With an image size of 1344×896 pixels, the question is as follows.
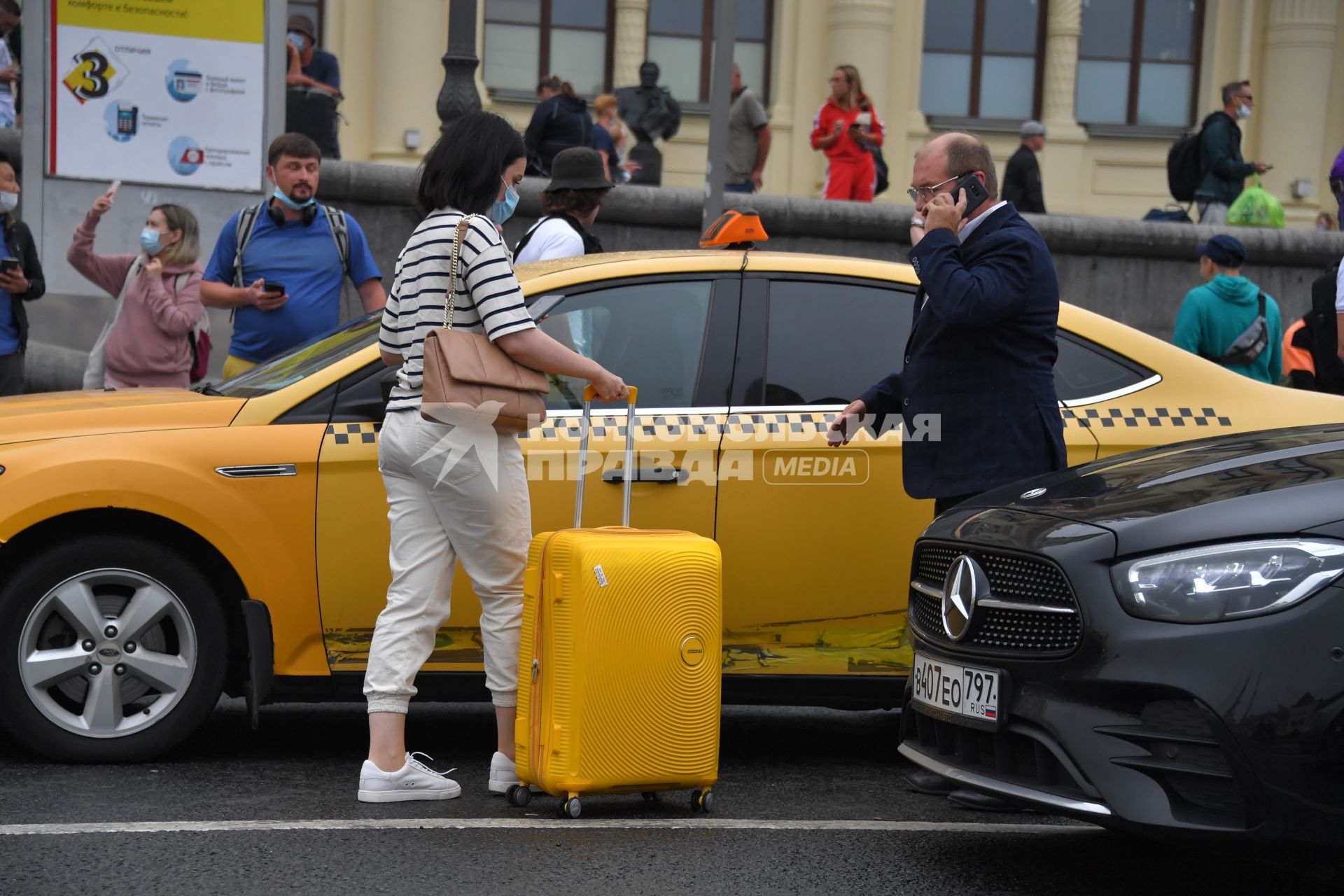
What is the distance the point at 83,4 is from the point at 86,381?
2.76 metres

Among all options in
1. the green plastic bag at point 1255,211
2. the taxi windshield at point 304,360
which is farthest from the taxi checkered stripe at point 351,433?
the green plastic bag at point 1255,211

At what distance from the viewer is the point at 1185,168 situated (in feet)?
48.0

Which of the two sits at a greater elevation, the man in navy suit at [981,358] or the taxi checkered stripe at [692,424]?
the man in navy suit at [981,358]

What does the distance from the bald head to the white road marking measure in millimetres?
A: 1743

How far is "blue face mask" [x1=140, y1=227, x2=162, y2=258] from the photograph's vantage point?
7258mm

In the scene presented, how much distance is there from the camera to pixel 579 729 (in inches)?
172

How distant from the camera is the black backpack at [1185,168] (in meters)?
14.6

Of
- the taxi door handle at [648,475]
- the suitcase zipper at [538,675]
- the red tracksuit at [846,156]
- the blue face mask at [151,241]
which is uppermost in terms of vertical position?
the red tracksuit at [846,156]

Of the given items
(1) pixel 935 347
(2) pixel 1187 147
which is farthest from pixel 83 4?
(2) pixel 1187 147

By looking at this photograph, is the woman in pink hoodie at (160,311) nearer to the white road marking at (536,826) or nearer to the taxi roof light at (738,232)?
the taxi roof light at (738,232)

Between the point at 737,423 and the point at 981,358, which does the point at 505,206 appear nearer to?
the point at 737,423

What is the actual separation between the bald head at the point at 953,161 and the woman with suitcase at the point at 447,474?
108cm

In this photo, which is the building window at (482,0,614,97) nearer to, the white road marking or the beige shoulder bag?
the beige shoulder bag

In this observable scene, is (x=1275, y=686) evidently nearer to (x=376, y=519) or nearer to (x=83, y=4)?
(x=376, y=519)
